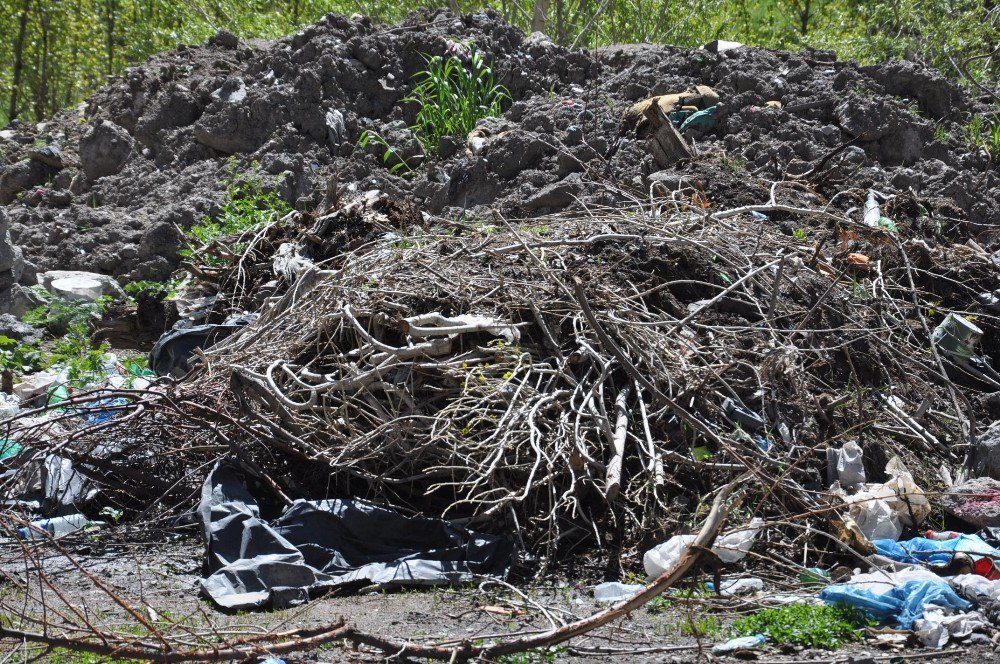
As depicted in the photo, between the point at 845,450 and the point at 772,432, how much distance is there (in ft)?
1.27

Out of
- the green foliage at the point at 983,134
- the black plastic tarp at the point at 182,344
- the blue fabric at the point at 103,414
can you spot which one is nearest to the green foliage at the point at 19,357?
the black plastic tarp at the point at 182,344

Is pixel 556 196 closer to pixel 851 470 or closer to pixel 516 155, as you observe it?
pixel 516 155

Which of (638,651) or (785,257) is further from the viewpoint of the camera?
(785,257)

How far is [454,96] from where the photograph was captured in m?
9.63

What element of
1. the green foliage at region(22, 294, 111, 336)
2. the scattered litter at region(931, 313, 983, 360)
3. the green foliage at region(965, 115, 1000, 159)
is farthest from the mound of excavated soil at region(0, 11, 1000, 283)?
the scattered litter at region(931, 313, 983, 360)

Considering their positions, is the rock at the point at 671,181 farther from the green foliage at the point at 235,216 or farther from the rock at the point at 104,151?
the rock at the point at 104,151

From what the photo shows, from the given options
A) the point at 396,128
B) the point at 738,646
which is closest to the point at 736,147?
the point at 396,128

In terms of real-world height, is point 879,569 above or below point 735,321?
below

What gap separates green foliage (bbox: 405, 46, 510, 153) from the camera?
9.49 m

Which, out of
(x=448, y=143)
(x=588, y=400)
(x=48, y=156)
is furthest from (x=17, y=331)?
(x=588, y=400)

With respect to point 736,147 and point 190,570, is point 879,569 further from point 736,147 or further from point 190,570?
point 736,147

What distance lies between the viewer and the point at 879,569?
12.2 ft

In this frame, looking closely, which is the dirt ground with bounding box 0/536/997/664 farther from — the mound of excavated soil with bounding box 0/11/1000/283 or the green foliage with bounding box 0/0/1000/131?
the green foliage with bounding box 0/0/1000/131

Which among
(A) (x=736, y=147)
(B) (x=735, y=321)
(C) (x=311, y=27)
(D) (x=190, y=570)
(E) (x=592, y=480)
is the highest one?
(C) (x=311, y=27)
